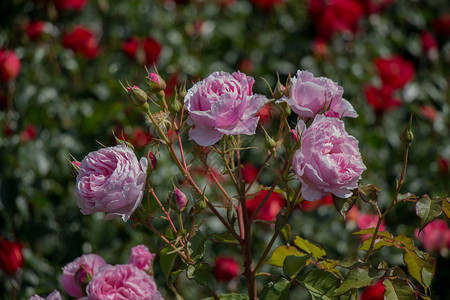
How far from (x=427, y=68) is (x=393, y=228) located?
1.04 meters

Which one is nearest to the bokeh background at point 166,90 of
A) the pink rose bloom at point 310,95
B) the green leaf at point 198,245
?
the green leaf at point 198,245

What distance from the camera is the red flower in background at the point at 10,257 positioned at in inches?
48.1

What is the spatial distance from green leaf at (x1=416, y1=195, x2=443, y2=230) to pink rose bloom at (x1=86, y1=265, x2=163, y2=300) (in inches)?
13.3

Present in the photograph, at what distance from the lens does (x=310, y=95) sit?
67cm

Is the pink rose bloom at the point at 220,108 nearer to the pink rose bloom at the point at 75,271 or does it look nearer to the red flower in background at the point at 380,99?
the pink rose bloom at the point at 75,271

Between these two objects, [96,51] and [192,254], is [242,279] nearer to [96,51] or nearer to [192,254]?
[192,254]

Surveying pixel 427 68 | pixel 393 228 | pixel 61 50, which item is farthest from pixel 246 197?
pixel 427 68

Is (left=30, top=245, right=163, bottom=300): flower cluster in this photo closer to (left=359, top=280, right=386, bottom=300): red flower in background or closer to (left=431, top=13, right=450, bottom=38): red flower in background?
(left=359, top=280, right=386, bottom=300): red flower in background

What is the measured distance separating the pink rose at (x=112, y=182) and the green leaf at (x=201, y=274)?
0.12m

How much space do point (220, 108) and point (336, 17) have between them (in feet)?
4.66

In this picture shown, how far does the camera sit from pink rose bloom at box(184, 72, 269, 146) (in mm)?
634

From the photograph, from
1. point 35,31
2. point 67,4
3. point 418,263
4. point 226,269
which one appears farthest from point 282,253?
point 67,4

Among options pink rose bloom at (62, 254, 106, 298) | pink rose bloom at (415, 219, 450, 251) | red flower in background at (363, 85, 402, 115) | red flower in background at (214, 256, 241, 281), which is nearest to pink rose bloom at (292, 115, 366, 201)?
pink rose bloom at (62, 254, 106, 298)

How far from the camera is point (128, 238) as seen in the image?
1.51m
